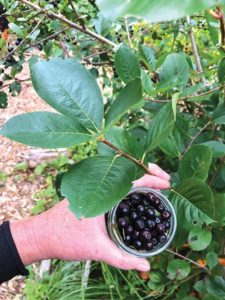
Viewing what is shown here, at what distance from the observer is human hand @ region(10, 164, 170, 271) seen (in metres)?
0.99

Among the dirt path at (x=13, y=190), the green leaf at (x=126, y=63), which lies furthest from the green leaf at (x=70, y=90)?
the dirt path at (x=13, y=190)

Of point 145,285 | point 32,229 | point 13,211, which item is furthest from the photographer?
point 13,211

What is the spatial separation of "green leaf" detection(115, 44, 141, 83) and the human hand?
8.6 inches

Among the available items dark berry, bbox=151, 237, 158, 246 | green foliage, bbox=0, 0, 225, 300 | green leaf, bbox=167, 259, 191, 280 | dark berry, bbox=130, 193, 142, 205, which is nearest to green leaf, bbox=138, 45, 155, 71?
green foliage, bbox=0, 0, 225, 300

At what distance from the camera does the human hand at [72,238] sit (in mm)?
986

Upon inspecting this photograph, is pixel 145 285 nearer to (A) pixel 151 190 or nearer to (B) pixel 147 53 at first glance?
(A) pixel 151 190

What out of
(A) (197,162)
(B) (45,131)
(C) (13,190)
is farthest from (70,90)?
(C) (13,190)

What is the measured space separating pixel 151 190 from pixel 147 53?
0.39m

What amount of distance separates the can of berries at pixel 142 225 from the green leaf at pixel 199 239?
86 millimetres

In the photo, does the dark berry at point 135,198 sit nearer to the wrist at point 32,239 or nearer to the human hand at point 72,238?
the human hand at point 72,238

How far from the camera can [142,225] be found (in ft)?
3.25

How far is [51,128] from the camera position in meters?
0.64

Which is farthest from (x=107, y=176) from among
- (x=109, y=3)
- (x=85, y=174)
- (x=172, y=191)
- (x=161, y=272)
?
(x=161, y=272)

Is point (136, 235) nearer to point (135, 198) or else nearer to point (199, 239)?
point (135, 198)
